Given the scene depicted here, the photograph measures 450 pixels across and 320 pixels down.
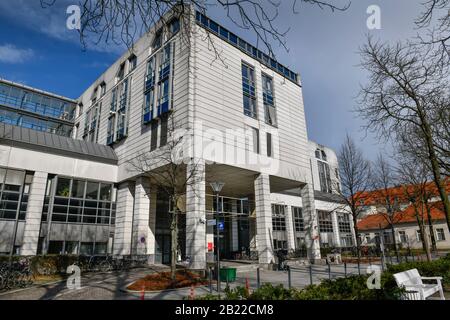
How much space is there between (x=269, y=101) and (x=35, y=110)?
36.3m

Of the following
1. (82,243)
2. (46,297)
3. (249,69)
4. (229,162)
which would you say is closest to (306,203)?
(229,162)

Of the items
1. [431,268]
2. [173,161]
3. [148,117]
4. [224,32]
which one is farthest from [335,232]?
[431,268]

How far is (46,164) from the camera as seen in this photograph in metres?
24.1

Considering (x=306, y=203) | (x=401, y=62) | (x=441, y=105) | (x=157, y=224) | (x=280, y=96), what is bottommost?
(x=157, y=224)

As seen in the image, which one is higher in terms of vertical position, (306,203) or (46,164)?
(46,164)

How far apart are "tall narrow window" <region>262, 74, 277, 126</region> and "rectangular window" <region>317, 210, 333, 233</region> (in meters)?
23.3

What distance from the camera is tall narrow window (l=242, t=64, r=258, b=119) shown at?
2719cm

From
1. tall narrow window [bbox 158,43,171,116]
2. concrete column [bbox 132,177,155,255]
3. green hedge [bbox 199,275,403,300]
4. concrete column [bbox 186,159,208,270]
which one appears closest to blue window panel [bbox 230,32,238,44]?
tall narrow window [bbox 158,43,171,116]

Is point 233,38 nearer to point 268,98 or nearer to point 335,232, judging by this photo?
point 268,98

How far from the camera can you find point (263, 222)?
24.7 m

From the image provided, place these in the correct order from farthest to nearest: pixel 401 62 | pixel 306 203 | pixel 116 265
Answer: pixel 306 203
pixel 116 265
pixel 401 62
